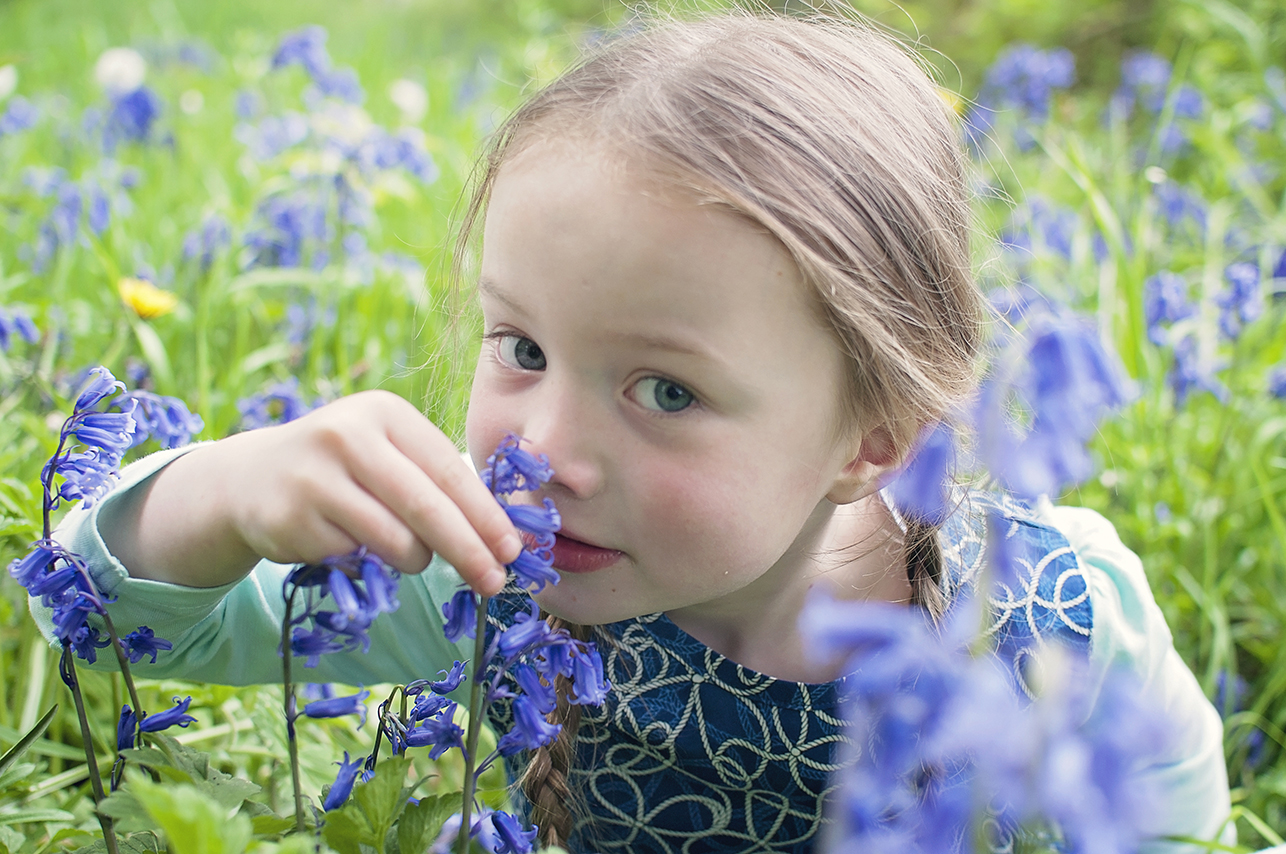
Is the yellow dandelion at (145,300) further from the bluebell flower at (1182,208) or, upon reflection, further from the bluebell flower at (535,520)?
the bluebell flower at (1182,208)

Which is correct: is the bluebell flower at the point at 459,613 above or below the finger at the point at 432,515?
below

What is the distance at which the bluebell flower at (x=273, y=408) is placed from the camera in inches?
94.0

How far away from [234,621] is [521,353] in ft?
2.26

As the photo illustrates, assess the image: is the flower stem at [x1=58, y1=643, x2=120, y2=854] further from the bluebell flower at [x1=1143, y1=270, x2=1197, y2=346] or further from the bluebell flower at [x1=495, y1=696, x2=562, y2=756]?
the bluebell flower at [x1=1143, y1=270, x2=1197, y2=346]

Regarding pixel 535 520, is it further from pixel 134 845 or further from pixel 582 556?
pixel 134 845

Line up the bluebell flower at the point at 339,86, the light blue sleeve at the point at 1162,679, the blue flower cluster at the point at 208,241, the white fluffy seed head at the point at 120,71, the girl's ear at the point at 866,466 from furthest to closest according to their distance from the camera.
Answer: the white fluffy seed head at the point at 120,71 < the bluebell flower at the point at 339,86 < the blue flower cluster at the point at 208,241 < the light blue sleeve at the point at 1162,679 < the girl's ear at the point at 866,466

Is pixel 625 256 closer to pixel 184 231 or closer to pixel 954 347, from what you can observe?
pixel 954 347

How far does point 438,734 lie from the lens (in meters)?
1.09

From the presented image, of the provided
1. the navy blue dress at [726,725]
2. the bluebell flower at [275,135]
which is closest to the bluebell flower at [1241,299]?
the navy blue dress at [726,725]

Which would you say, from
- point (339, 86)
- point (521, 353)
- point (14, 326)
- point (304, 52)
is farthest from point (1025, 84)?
point (521, 353)

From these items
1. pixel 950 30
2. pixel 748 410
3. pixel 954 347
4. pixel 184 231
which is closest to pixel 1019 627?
pixel 954 347

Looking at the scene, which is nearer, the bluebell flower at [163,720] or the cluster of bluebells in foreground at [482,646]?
the cluster of bluebells in foreground at [482,646]

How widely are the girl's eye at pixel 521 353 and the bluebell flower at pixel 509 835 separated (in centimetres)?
52

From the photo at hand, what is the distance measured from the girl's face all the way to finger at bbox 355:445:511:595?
0.78 feet
